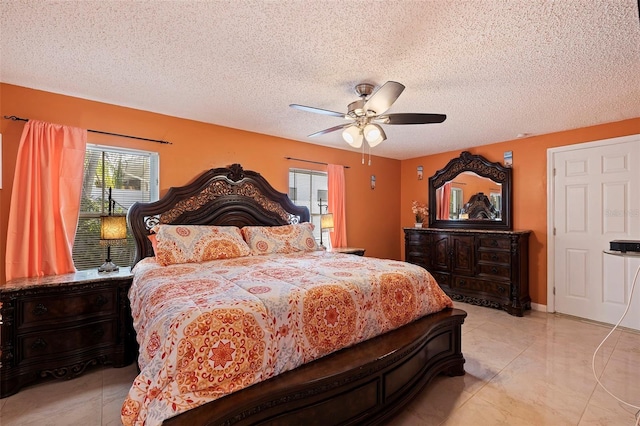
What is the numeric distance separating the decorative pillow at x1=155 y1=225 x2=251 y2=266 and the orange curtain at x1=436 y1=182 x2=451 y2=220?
3.58m

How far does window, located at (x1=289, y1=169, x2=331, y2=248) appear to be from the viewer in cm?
464

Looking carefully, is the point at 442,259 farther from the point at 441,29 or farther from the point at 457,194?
the point at 441,29

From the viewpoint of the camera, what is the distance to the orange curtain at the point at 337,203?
4.80m

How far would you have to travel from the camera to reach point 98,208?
Result: 10.2ft

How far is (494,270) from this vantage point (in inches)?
165

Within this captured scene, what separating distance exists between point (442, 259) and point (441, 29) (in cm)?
372

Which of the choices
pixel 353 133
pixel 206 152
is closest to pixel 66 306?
pixel 206 152

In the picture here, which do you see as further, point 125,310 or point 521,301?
point 521,301

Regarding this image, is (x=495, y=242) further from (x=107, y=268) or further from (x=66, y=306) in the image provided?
(x=66, y=306)

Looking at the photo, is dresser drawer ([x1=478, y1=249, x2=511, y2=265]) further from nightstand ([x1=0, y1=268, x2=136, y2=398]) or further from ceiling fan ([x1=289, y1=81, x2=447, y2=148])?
nightstand ([x1=0, y1=268, x2=136, y2=398])

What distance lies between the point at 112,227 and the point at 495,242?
15.3 feet

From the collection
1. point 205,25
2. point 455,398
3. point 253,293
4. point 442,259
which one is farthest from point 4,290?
point 442,259

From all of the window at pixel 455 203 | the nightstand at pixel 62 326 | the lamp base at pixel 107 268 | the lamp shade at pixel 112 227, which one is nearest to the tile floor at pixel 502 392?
the nightstand at pixel 62 326

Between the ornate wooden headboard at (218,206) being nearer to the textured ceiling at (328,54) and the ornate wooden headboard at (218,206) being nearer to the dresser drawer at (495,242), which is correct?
the textured ceiling at (328,54)
